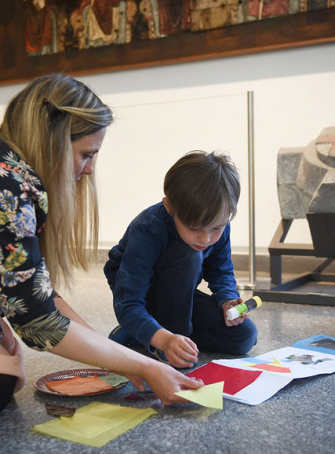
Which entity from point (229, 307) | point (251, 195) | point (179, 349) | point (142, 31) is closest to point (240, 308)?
point (229, 307)

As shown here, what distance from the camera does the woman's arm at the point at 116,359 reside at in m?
0.96

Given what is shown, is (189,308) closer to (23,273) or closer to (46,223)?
(46,223)

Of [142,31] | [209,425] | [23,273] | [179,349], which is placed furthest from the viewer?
[142,31]

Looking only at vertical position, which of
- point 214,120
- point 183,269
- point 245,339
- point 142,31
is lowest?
point 245,339

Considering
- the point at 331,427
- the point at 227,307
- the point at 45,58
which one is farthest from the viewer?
the point at 45,58

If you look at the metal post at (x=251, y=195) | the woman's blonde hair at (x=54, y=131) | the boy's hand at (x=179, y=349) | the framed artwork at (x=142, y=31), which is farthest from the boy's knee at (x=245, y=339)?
the framed artwork at (x=142, y=31)

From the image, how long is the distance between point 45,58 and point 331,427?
3.32 meters

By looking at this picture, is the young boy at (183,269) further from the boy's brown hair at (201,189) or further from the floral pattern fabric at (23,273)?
the floral pattern fabric at (23,273)

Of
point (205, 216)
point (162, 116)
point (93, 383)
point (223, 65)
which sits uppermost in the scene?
point (223, 65)

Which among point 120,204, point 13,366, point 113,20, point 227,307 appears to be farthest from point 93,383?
point 113,20

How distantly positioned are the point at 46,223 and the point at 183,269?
433 mm

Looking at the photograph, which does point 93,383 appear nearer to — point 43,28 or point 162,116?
point 162,116

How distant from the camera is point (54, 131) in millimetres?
1045

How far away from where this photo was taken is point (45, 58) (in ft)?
12.4
